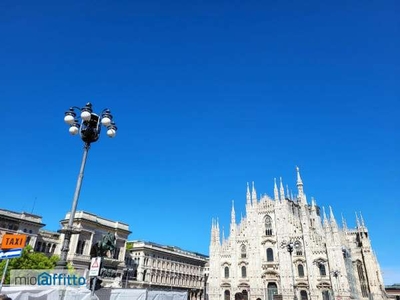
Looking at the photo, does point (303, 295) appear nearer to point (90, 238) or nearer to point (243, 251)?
point (243, 251)

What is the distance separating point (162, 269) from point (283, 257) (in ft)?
92.1

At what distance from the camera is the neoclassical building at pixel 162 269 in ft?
202

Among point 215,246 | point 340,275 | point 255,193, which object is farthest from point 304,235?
point 215,246

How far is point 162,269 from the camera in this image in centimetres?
6706

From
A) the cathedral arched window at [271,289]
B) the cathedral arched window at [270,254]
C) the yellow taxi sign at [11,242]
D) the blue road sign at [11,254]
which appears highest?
the cathedral arched window at [270,254]

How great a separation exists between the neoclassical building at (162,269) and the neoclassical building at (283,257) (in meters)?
13.6

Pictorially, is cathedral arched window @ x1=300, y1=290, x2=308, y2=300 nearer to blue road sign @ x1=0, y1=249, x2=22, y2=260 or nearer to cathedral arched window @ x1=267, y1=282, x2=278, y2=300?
cathedral arched window @ x1=267, y1=282, x2=278, y2=300

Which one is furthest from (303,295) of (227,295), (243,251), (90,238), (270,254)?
(90,238)

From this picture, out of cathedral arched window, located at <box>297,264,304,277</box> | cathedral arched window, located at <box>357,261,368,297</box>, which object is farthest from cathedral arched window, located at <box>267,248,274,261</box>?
cathedral arched window, located at <box>357,261,368,297</box>

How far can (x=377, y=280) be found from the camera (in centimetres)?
6656

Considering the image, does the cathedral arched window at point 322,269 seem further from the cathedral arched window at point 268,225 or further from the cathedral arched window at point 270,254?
the cathedral arched window at point 268,225

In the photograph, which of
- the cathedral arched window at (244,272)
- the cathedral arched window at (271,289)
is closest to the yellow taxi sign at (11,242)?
the cathedral arched window at (271,289)

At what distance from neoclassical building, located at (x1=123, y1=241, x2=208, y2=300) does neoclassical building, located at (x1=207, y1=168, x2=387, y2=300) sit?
44.7ft

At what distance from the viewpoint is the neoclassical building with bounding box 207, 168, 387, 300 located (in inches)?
1875
